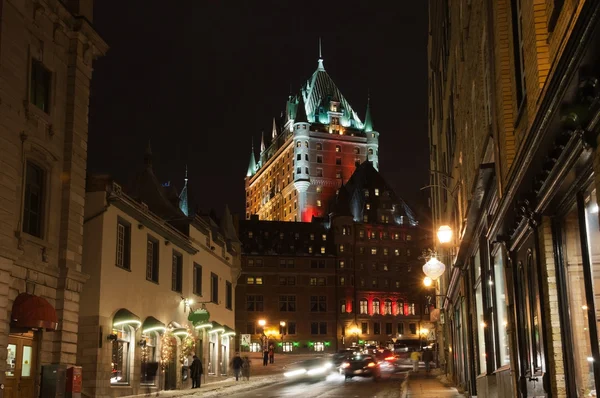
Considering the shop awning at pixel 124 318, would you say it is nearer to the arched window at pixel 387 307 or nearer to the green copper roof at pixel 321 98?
the arched window at pixel 387 307

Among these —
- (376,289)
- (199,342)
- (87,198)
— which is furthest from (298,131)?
(87,198)

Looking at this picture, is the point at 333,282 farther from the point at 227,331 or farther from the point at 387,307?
the point at 227,331

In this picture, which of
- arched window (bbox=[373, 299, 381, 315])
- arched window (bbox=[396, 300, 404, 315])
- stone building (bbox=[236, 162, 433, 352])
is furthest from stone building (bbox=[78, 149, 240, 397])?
arched window (bbox=[396, 300, 404, 315])

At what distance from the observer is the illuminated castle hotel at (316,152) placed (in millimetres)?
170000

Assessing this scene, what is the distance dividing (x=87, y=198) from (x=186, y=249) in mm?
10754

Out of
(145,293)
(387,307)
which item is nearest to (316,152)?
(387,307)

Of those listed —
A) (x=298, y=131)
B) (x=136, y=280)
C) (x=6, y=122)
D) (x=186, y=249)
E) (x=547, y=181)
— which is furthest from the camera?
(x=298, y=131)

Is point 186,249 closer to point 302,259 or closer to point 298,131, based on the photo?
point 302,259

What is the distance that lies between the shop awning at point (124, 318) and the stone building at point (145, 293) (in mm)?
41

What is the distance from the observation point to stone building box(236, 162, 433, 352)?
118750 millimetres

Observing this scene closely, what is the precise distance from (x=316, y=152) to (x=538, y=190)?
539ft

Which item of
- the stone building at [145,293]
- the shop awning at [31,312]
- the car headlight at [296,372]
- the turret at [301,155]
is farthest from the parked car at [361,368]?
the turret at [301,155]

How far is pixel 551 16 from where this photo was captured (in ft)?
28.1

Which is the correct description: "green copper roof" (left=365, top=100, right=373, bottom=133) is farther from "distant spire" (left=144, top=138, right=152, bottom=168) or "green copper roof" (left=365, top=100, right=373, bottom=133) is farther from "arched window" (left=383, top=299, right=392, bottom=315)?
"distant spire" (left=144, top=138, right=152, bottom=168)
